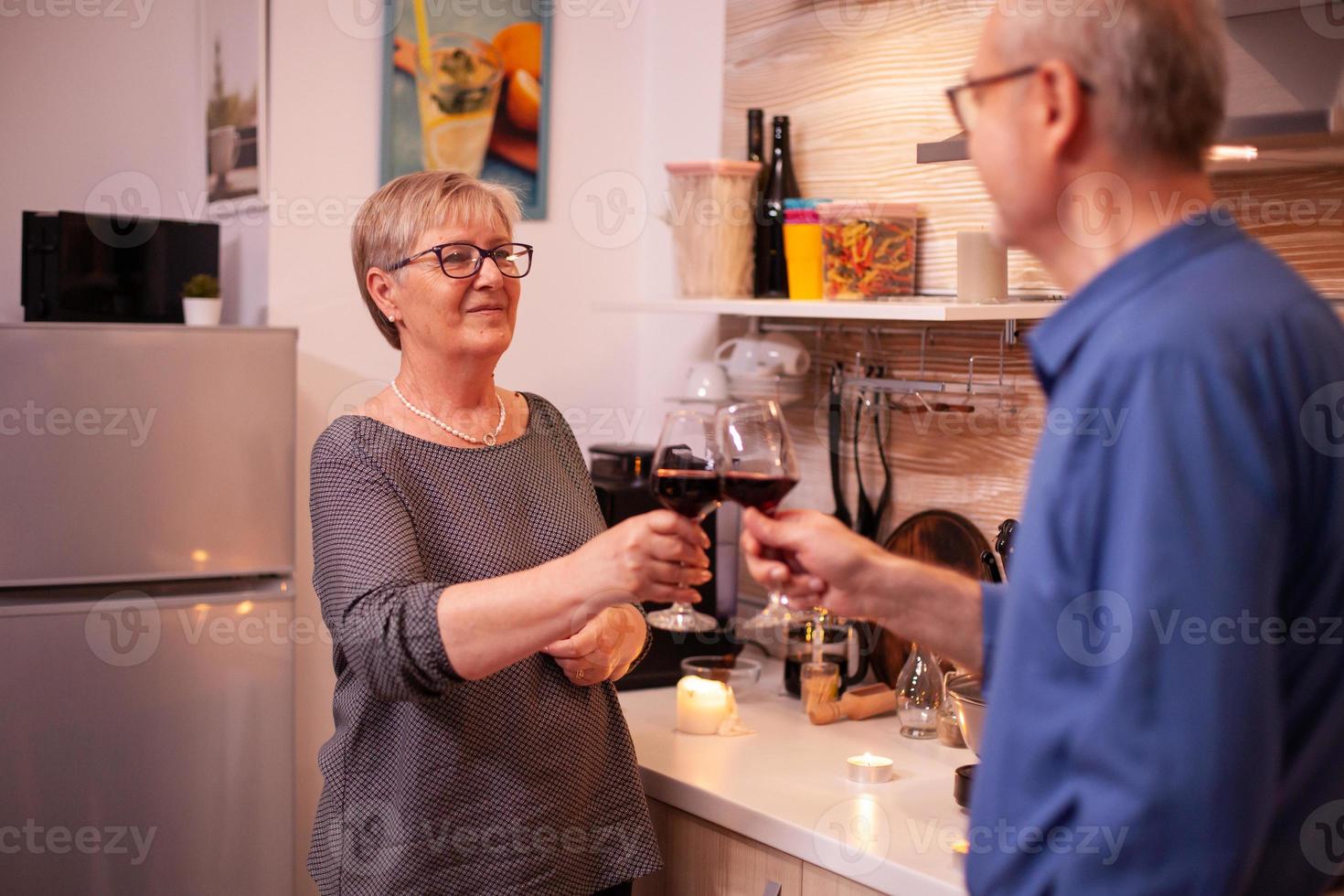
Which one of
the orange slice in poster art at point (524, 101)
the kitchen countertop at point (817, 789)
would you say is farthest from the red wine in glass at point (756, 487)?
the orange slice in poster art at point (524, 101)

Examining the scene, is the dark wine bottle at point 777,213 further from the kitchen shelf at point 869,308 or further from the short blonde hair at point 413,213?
the short blonde hair at point 413,213

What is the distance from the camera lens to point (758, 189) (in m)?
2.68

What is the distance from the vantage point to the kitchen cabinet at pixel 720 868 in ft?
5.87

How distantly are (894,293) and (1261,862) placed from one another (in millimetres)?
1598

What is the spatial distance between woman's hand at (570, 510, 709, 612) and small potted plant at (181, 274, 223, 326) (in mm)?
1441

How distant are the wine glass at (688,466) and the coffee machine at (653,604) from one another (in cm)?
115

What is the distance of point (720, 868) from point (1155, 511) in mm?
1310

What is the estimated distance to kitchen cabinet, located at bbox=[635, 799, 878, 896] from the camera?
5.87 feet

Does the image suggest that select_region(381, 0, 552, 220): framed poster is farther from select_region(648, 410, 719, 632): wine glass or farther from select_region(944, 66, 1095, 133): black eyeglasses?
select_region(944, 66, 1095, 133): black eyeglasses

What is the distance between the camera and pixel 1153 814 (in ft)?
2.60

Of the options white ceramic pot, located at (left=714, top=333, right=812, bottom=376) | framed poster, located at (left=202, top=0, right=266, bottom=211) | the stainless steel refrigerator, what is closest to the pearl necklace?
the stainless steel refrigerator

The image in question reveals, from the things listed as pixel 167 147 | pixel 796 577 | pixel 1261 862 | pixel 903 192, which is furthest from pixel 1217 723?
pixel 167 147

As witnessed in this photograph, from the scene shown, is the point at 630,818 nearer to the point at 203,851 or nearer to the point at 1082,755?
the point at 203,851

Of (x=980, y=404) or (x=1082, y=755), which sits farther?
(x=980, y=404)
